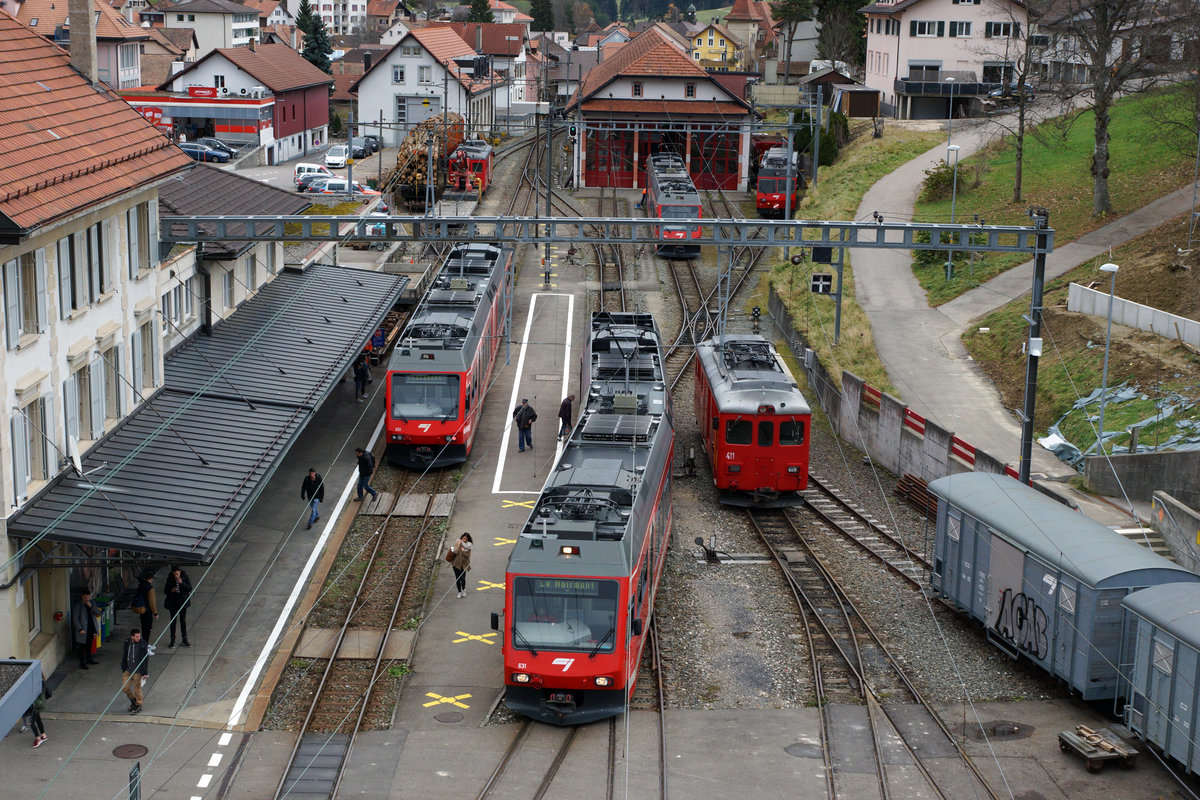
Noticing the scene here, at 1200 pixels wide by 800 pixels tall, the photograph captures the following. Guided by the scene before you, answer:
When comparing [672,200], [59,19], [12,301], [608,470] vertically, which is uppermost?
[59,19]

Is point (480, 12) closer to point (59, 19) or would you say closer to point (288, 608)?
point (59, 19)

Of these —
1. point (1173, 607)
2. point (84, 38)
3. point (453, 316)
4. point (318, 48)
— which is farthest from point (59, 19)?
point (1173, 607)

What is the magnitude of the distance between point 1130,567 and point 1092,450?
1268cm

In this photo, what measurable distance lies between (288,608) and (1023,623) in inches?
514

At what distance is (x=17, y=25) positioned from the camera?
1075 inches

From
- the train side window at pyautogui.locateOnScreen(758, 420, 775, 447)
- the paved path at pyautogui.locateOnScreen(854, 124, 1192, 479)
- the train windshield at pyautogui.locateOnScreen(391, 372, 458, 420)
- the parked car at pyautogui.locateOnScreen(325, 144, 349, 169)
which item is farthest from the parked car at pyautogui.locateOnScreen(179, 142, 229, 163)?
the train side window at pyautogui.locateOnScreen(758, 420, 775, 447)

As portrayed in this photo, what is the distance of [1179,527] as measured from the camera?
25891 millimetres

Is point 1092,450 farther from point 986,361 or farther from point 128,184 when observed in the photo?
point 128,184

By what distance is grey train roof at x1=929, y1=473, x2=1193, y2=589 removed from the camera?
2127 centimetres

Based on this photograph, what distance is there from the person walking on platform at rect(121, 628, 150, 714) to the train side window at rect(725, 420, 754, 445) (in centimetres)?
1400

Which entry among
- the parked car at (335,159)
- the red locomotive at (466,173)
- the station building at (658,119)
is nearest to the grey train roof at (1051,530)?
the red locomotive at (466,173)

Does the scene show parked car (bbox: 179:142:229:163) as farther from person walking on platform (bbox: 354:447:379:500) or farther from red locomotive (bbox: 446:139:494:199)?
person walking on platform (bbox: 354:447:379:500)

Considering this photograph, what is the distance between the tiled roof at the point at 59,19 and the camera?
3738 inches

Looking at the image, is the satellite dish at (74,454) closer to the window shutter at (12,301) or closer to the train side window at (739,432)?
the window shutter at (12,301)
